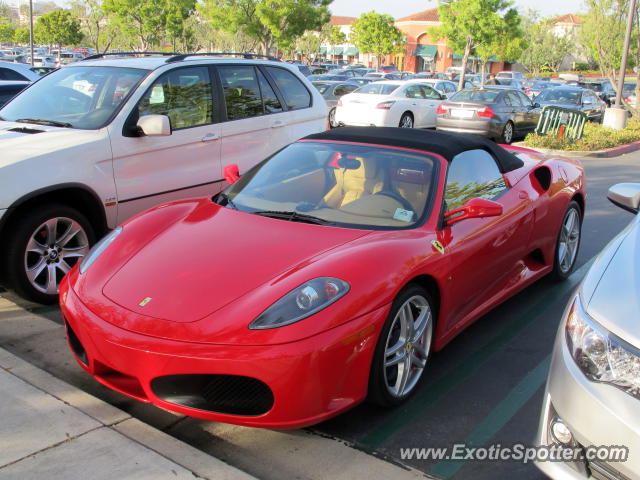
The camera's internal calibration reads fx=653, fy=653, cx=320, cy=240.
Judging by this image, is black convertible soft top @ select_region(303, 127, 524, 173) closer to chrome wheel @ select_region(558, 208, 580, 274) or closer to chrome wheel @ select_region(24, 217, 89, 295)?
chrome wheel @ select_region(558, 208, 580, 274)

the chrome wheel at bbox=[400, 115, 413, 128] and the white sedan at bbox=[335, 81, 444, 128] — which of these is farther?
the chrome wheel at bbox=[400, 115, 413, 128]

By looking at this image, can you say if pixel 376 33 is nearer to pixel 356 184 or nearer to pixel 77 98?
pixel 77 98

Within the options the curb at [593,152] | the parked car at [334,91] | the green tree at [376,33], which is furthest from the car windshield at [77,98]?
the green tree at [376,33]

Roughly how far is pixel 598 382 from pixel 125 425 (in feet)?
7.11

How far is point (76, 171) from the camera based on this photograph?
16.6 feet

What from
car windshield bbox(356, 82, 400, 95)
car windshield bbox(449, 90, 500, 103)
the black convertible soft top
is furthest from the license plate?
the black convertible soft top

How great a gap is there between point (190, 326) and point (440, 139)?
2.40 m

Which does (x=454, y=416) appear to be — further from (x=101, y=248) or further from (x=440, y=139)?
(x=101, y=248)

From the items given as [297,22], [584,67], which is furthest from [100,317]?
[584,67]

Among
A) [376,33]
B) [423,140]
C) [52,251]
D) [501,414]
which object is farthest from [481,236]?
[376,33]

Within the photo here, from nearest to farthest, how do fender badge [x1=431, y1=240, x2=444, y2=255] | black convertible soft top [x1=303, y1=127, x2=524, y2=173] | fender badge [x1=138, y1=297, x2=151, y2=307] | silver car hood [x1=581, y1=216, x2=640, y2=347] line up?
silver car hood [x1=581, y1=216, x2=640, y2=347]
fender badge [x1=138, y1=297, x2=151, y2=307]
fender badge [x1=431, y1=240, x2=444, y2=255]
black convertible soft top [x1=303, y1=127, x2=524, y2=173]

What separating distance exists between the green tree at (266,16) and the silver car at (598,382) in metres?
35.0

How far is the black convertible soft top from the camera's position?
441 cm

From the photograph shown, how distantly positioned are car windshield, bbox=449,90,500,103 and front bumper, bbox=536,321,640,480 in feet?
46.4
